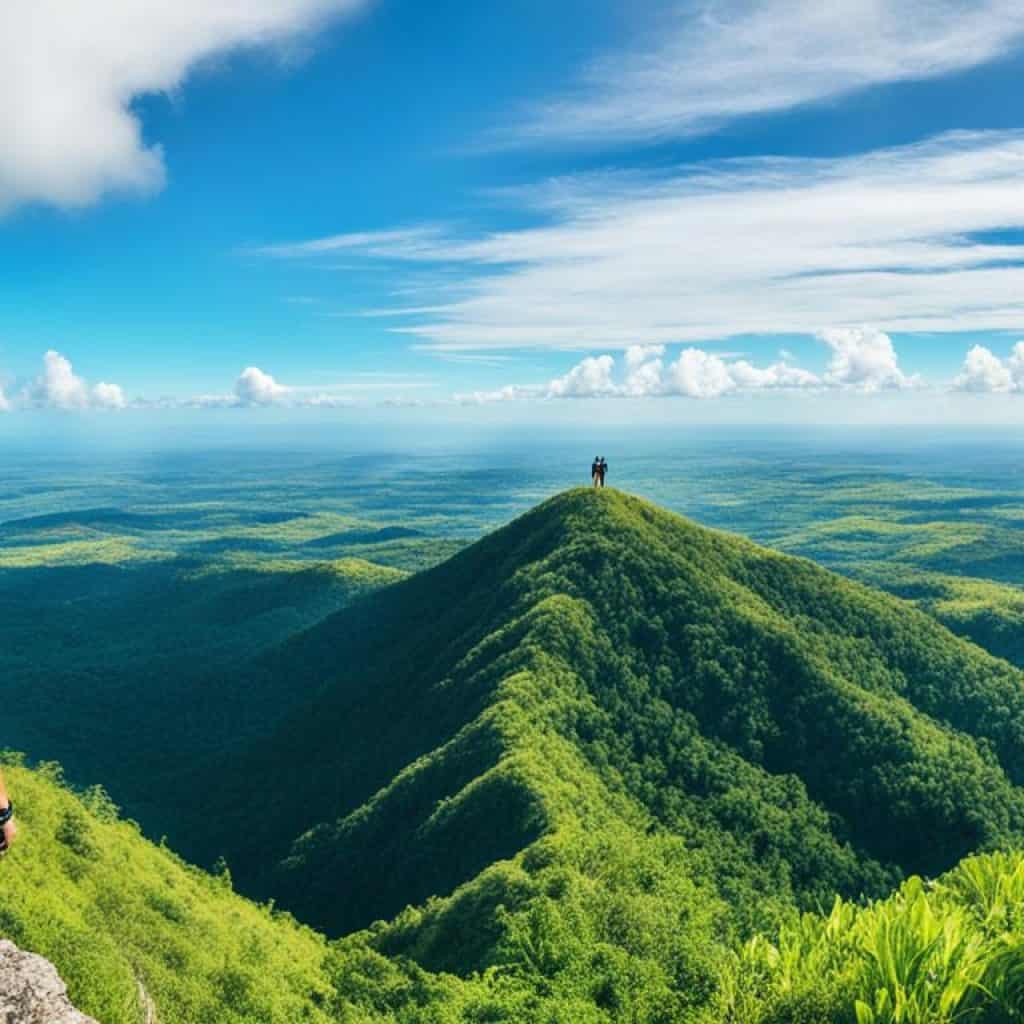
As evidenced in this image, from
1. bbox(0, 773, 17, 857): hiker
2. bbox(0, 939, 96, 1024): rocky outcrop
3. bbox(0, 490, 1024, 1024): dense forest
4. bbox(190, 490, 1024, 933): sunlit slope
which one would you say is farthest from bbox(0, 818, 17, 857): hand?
bbox(190, 490, 1024, 933): sunlit slope

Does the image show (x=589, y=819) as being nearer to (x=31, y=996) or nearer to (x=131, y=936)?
(x=131, y=936)

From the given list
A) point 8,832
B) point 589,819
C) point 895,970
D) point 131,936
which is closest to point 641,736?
point 589,819

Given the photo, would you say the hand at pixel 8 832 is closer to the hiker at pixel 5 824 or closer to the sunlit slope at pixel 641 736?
the hiker at pixel 5 824

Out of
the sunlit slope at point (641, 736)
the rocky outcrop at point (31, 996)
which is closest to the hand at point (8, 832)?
the rocky outcrop at point (31, 996)

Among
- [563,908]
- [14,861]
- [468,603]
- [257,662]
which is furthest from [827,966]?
[257,662]

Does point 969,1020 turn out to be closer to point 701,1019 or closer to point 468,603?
point 701,1019
